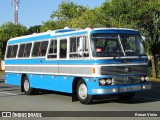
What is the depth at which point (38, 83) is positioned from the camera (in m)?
17.2

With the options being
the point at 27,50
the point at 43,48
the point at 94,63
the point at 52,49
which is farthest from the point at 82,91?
the point at 27,50

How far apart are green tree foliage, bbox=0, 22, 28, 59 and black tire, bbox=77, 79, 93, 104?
41146 mm

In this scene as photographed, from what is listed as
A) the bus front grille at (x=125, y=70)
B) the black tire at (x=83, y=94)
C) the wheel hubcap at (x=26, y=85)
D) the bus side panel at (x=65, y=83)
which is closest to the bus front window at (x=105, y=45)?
the bus front grille at (x=125, y=70)

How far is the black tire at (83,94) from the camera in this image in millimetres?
13738

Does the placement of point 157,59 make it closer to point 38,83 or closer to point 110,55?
point 38,83

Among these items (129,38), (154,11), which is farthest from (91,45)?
(154,11)

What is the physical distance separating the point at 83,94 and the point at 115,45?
2.02 m

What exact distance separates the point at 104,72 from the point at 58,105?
2.08m

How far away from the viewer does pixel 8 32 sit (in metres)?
56.6

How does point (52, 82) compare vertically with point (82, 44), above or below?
below

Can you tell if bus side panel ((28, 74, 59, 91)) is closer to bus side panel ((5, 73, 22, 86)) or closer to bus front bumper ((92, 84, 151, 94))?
bus side panel ((5, 73, 22, 86))

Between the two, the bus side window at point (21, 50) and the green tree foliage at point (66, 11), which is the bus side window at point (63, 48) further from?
the green tree foliage at point (66, 11)

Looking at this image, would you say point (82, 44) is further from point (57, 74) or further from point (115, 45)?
point (57, 74)

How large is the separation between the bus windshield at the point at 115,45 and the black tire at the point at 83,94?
50.0 inches
